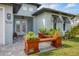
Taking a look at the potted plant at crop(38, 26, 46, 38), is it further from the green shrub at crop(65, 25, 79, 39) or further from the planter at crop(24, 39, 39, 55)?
the green shrub at crop(65, 25, 79, 39)

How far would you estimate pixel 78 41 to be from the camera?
360 centimetres

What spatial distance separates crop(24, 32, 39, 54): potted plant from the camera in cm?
358

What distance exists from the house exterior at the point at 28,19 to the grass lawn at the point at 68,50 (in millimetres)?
177

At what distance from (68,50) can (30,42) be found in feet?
1.71

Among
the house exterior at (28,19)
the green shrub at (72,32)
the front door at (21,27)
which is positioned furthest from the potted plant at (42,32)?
the green shrub at (72,32)

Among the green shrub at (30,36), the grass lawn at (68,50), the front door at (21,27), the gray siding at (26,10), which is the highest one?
the gray siding at (26,10)

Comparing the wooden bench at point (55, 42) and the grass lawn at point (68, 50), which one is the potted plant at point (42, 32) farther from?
the grass lawn at point (68, 50)

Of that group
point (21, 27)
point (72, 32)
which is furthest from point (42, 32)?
point (72, 32)

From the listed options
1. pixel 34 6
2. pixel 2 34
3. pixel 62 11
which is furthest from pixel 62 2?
pixel 2 34

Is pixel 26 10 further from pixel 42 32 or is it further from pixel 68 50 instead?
pixel 68 50

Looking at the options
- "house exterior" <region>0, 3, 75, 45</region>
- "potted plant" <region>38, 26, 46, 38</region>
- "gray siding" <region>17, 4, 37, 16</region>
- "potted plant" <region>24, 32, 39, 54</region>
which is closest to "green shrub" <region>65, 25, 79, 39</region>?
"house exterior" <region>0, 3, 75, 45</region>

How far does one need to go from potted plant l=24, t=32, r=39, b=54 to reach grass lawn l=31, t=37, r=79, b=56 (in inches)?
4.1

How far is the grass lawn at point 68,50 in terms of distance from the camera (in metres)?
3.57

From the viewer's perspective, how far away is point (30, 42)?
3.59m
